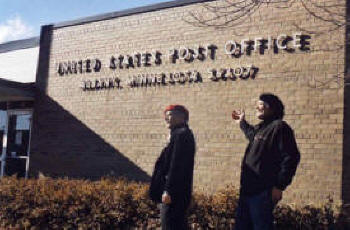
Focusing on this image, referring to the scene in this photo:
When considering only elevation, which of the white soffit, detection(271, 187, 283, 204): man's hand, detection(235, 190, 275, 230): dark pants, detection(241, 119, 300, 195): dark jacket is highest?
the white soffit

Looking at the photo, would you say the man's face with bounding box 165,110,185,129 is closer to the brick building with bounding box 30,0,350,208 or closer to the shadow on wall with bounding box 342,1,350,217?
the brick building with bounding box 30,0,350,208

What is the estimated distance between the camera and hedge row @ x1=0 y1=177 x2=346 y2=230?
730cm

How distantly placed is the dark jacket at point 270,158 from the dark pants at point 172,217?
0.74m

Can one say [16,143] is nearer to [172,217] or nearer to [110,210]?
[110,210]

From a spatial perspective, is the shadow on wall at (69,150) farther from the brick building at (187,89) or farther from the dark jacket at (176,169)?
the dark jacket at (176,169)

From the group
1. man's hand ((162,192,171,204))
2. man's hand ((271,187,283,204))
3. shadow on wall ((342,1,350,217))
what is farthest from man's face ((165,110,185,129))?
shadow on wall ((342,1,350,217))

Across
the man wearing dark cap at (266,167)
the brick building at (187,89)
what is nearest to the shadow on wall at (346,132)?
the brick building at (187,89)

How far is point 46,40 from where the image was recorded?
1327 centimetres

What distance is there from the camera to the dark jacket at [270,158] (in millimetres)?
4770

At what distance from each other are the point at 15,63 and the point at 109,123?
15.3ft

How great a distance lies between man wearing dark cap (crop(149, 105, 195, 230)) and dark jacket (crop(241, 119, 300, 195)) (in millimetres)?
650

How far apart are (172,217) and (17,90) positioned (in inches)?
336

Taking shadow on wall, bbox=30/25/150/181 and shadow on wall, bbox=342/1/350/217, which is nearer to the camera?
shadow on wall, bbox=342/1/350/217

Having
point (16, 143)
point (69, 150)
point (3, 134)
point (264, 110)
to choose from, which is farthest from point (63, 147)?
point (264, 110)
